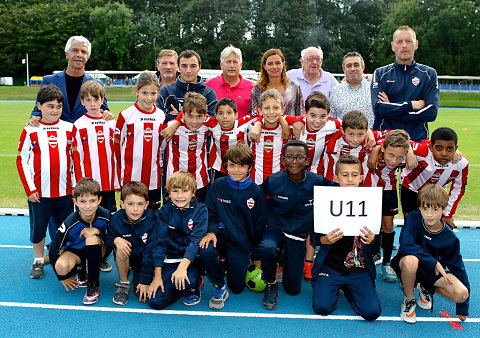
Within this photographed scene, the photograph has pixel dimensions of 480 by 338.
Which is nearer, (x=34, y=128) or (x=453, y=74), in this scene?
(x=34, y=128)

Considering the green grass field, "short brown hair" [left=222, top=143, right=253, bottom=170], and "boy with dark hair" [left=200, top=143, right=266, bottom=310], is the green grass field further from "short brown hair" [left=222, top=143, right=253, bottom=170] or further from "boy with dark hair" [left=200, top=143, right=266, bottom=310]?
"short brown hair" [left=222, top=143, right=253, bottom=170]

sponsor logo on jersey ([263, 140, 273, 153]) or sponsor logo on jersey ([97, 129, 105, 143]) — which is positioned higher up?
sponsor logo on jersey ([97, 129, 105, 143])

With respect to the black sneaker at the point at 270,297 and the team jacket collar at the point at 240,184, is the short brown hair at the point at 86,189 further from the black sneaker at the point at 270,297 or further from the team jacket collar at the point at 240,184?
the black sneaker at the point at 270,297

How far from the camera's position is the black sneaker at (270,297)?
12.2 feet

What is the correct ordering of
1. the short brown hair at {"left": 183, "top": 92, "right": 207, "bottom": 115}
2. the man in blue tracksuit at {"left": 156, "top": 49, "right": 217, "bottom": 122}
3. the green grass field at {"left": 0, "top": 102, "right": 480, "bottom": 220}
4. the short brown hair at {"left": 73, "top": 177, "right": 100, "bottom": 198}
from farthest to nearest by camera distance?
the green grass field at {"left": 0, "top": 102, "right": 480, "bottom": 220} → the man in blue tracksuit at {"left": 156, "top": 49, "right": 217, "bottom": 122} → the short brown hair at {"left": 183, "top": 92, "right": 207, "bottom": 115} → the short brown hair at {"left": 73, "top": 177, "right": 100, "bottom": 198}

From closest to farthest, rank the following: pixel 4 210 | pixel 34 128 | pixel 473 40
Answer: pixel 34 128, pixel 4 210, pixel 473 40

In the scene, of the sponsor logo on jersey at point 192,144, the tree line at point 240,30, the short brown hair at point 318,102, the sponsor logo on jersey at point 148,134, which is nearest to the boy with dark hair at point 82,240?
the sponsor logo on jersey at point 148,134

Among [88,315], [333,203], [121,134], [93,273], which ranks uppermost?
[121,134]

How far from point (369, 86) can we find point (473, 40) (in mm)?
54793

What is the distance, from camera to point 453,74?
52281mm

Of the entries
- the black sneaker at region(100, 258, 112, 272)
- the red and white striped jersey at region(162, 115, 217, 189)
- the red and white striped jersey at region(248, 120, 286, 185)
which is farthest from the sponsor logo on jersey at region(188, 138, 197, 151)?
the black sneaker at region(100, 258, 112, 272)

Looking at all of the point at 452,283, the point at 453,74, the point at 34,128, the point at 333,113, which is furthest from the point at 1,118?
the point at 453,74

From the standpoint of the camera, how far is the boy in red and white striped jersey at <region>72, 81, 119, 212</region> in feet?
15.1

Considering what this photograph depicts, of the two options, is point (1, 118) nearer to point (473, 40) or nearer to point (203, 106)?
point (203, 106)
